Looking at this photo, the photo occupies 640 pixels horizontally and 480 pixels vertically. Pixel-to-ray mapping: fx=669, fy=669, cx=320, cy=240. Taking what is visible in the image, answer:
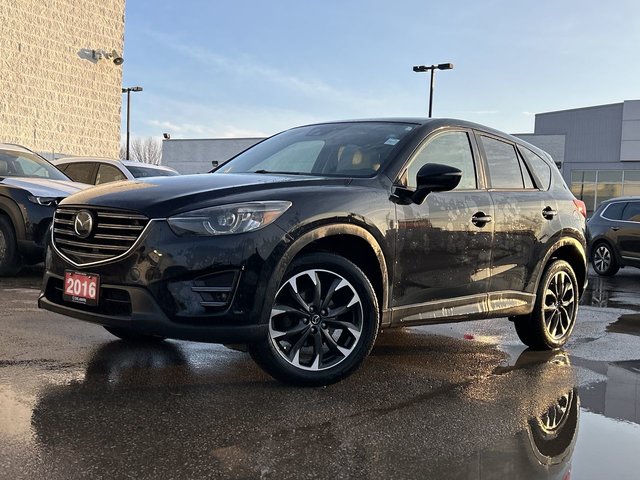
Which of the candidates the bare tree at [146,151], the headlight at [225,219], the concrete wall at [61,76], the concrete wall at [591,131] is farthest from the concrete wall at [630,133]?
the bare tree at [146,151]

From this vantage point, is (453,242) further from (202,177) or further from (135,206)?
(135,206)

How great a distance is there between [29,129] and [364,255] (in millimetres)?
25041

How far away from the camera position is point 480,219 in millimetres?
4793

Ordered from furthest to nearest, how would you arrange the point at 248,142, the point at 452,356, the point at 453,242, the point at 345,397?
the point at 248,142 < the point at 452,356 < the point at 453,242 < the point at 345,397

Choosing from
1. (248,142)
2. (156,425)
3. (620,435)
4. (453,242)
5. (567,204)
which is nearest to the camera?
(156,425)

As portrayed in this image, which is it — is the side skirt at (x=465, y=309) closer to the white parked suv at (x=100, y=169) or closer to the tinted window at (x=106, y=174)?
the white parked suv at (x=100, y=169)

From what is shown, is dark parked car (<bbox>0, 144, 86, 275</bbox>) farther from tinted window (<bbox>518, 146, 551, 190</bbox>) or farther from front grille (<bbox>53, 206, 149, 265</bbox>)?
tinted window (<bbox>518, 146, 551, 190</bbox>)

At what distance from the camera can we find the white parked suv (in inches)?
444

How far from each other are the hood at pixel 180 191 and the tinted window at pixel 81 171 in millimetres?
7677

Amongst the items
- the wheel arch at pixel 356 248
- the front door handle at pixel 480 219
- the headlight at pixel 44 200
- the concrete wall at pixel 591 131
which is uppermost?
the concrete wall at pixel 591 131

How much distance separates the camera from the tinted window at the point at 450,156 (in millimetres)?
4586

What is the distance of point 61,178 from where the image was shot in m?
9.00

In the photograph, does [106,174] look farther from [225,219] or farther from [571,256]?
[225,219]

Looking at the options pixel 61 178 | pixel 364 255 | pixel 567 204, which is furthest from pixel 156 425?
pixel 61 178
